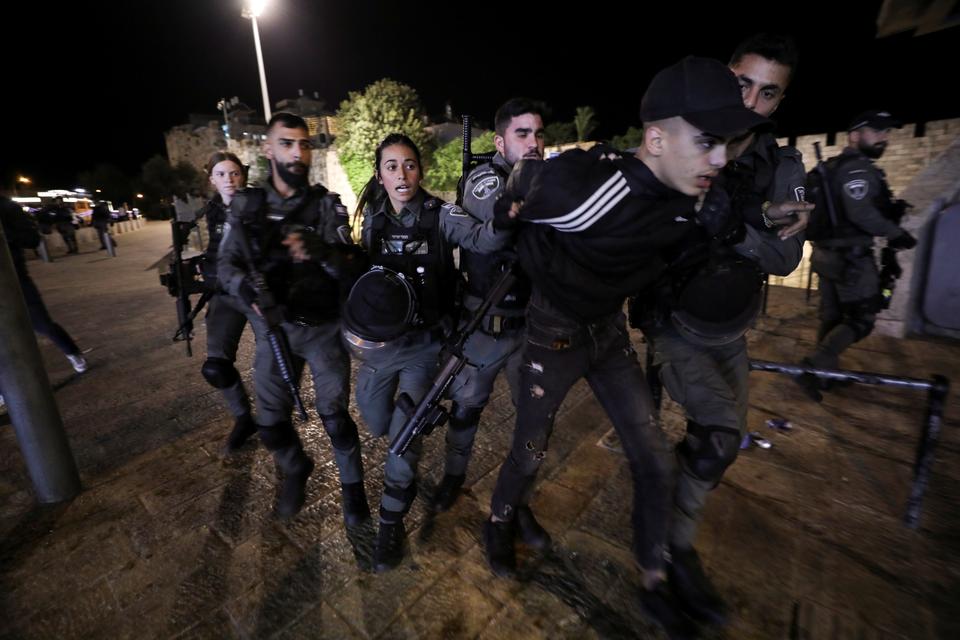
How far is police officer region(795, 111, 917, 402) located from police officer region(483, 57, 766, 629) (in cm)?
261

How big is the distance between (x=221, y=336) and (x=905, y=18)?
32.3 ft

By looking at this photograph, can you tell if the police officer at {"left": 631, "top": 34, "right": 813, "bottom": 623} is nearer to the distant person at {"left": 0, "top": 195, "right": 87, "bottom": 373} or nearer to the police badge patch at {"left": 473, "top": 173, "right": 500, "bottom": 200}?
the police badge patch at {"left": 473, "top": 173, "right": 500, "bottom": 200}

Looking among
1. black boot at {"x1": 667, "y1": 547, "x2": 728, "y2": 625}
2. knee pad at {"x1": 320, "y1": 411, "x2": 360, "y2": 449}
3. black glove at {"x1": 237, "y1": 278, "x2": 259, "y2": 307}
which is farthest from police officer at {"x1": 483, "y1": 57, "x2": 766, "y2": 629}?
black glove at {"x1": 237, "y1": 278, "x2": 259, "y2": 307}

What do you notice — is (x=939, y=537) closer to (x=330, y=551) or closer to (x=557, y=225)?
(x=557, y=225)

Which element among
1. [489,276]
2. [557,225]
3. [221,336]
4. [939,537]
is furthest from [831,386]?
[221,336]

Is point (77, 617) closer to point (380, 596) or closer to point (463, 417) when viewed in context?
point (380, 596)

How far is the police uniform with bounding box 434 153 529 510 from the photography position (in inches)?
101

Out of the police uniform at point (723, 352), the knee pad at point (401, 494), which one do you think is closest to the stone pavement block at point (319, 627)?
the knee pad at point (401, 494)

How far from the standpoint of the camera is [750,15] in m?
45.5

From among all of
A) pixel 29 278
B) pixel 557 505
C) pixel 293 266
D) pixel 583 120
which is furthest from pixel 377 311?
pixel 583 120

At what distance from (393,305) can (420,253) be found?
1.34 feet

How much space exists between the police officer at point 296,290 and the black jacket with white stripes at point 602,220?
1.32 meters

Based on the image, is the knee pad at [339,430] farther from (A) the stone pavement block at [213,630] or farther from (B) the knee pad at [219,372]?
(B) the knee pad at [219,372]

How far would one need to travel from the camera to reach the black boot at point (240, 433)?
353cm
